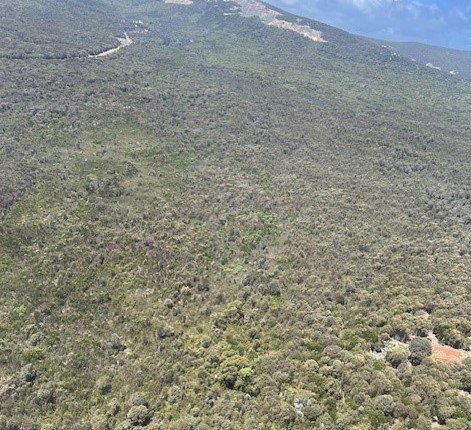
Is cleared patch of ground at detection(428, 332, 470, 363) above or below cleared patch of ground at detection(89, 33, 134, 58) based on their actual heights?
above

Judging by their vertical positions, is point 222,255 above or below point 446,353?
below

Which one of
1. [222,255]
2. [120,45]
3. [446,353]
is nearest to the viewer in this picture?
[446,353]

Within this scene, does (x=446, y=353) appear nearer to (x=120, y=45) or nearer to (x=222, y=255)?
(x=222, y=255)

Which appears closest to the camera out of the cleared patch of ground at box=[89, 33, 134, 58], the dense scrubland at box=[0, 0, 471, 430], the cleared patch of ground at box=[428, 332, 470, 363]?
the dense scrubland at box=[0, 0, 471, 430]

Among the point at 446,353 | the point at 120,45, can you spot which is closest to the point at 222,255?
the point at 446,353

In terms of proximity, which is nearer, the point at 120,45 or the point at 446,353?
the point at 446,353

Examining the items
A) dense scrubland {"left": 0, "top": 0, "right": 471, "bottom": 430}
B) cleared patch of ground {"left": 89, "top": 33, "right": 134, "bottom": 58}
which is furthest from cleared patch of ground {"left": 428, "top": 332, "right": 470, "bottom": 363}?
cleared patch of ground {"left": 89, "top": 33, "right": 134, "bottom": 58}

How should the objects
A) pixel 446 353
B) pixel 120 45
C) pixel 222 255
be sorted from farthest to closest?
pixel 120 45 < pixel 222 255 < pixel 446 353

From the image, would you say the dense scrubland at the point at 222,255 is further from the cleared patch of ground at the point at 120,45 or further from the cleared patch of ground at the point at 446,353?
the cleared patch of ground at the point at 120,45

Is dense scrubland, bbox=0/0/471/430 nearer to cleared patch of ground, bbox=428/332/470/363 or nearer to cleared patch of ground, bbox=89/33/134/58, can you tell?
cleared patch of ground, bbox=428/332/470/363
